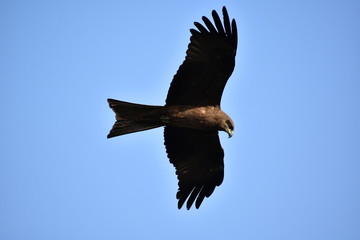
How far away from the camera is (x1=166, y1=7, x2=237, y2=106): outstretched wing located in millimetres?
9352

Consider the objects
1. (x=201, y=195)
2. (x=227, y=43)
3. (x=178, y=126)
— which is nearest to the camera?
(x=227, y=43)

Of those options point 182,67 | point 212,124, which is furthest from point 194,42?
point 212,124

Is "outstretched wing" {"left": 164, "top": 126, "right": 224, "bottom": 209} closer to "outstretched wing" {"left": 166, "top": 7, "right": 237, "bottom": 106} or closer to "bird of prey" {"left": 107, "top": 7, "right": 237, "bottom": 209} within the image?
"bird of prey" {"left": 107, "top": 7, "right": 237, "bottom": 209}

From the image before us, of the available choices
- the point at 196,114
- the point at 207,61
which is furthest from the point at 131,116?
the point at 207,61

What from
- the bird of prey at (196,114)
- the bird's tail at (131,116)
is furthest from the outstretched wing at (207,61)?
the bird's tail at (131,116)

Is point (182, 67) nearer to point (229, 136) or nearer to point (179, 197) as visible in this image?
point (229, 136)

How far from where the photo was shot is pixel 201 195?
10711 mm

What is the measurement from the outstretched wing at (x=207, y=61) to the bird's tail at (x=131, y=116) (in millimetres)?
452

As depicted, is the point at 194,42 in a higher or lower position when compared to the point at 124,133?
higher

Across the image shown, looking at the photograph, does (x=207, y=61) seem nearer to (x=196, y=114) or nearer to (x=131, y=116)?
(x=196, y=114)

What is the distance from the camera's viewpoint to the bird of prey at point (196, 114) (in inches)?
371

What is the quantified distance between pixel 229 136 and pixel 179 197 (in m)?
1.80

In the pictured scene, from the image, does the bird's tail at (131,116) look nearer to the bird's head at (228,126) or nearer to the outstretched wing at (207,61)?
the outstretched wing at (207,61)

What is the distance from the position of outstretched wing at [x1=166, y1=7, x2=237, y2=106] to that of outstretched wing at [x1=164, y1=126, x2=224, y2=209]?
1.16 metres
